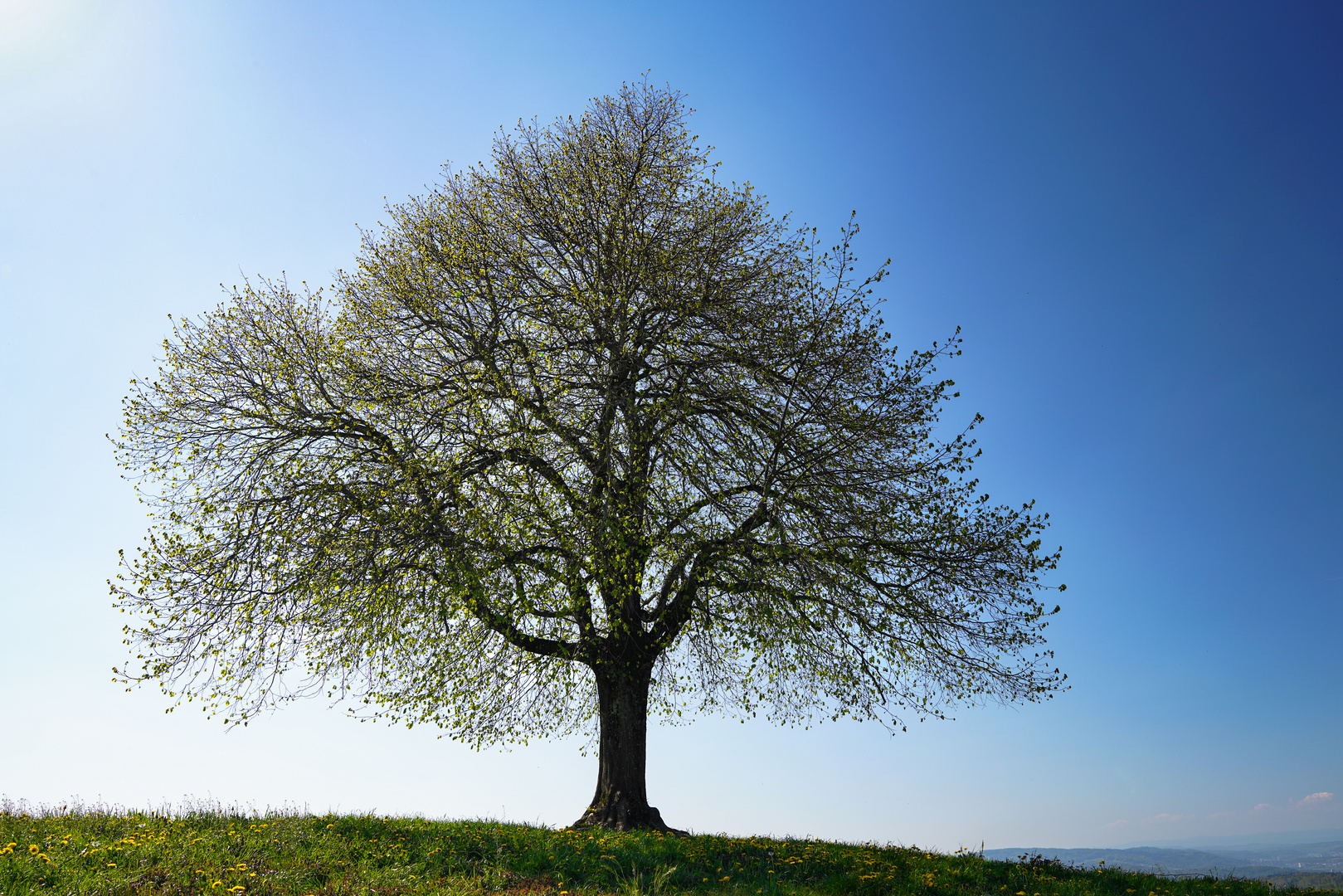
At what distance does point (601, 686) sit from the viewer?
50.0 ft

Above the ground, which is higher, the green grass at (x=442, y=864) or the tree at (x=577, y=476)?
the tree at (x=577, y=476)

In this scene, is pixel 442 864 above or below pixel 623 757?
below

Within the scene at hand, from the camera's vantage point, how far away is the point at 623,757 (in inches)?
575

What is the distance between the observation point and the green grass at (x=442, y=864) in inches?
305

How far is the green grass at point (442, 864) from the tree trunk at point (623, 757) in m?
2.27

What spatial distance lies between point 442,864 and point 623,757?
18.6ft

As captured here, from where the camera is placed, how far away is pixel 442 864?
9.34 metres

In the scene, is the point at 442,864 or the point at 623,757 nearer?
the point at 442,864

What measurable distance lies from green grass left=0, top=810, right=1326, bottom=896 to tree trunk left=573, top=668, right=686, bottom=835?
2.27 m

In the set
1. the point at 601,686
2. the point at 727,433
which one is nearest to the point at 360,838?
the point at 601,686

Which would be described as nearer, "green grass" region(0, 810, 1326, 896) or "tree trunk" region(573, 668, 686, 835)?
"green grass" region(0, 810, 1326, 896)

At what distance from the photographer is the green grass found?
25.4ft

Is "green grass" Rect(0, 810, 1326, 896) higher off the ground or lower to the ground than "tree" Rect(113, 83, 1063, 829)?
lower

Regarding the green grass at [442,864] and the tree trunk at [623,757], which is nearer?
the green grass at [442,864]
